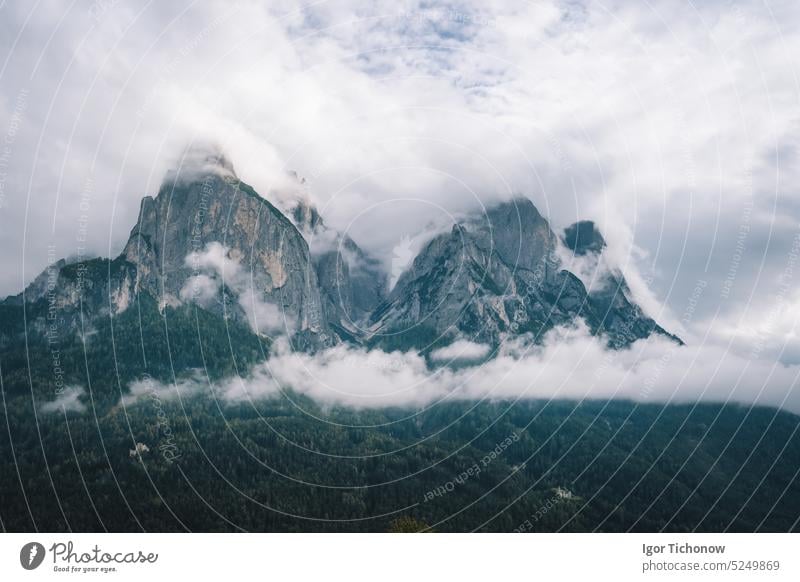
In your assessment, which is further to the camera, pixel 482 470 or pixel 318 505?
pixel 482 470

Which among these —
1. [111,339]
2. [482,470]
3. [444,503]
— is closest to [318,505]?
[444,503]

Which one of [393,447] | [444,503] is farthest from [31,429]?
[444,503]

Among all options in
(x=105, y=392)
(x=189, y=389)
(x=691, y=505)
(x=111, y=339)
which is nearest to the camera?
(x=105, y=392)

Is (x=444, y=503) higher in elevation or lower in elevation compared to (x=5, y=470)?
lower

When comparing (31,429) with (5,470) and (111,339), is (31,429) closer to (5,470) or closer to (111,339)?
(5,470)

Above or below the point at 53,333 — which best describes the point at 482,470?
below

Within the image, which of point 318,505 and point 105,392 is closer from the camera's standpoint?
point 318,505
